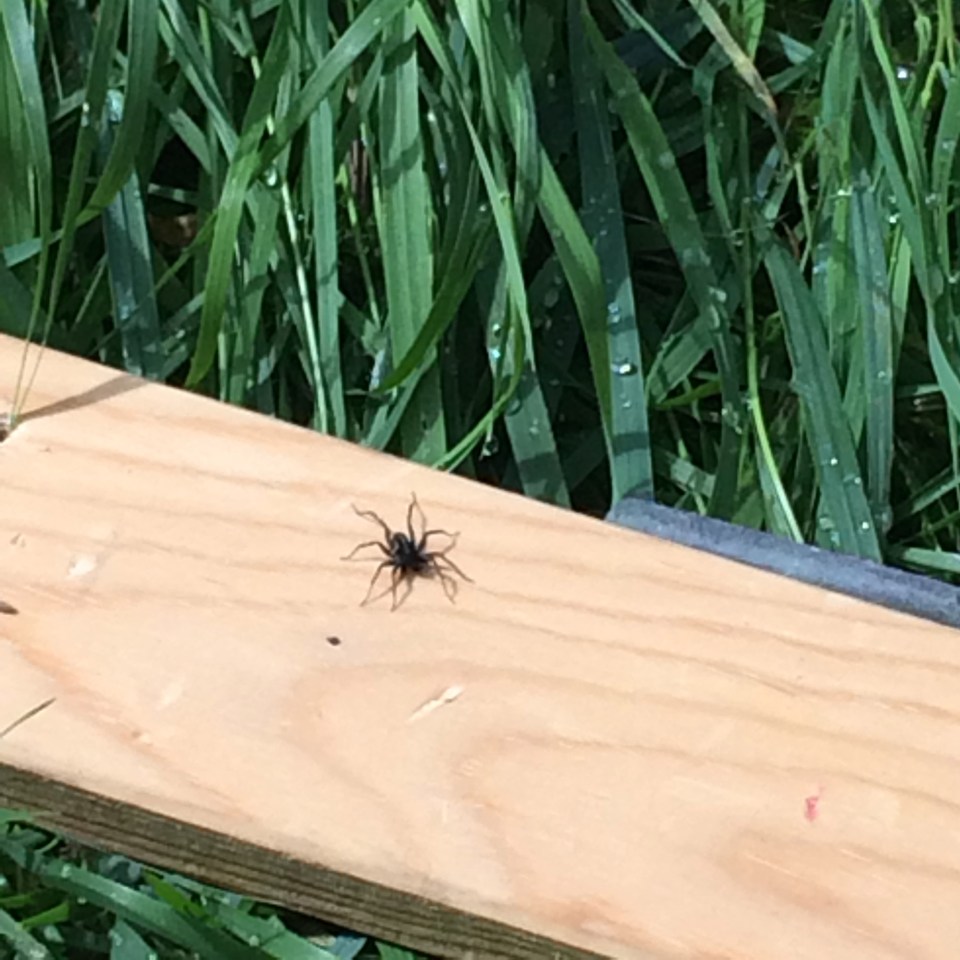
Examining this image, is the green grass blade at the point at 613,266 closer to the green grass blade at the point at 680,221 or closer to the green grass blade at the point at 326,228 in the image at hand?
the green grass blade at the point at 680,221

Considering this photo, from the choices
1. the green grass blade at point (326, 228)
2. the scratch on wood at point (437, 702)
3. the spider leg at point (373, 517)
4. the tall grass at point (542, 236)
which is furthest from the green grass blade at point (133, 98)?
the scratch on wood at point (437, 702)

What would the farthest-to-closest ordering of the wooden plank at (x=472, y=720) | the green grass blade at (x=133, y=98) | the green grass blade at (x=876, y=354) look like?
the green grass blade at (x=876, y=354) < the green grass blade at (x=133, y=98) < the wooden plank at (x=472, y=720)

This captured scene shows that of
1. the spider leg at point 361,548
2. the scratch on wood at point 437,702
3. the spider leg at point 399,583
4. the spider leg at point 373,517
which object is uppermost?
the spider leg at point 373,517

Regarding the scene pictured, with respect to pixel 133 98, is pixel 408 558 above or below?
below

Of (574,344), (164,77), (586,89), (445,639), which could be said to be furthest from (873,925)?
(164,77)

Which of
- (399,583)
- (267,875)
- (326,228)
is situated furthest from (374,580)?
(326,228)

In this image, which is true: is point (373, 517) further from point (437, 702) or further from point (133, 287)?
point (133, 287)

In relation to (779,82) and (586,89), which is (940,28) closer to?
(779,82)

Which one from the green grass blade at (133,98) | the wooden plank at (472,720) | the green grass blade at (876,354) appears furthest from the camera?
the green grass blade at (876,354)
